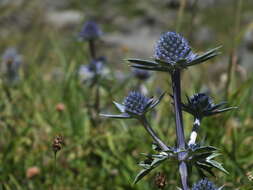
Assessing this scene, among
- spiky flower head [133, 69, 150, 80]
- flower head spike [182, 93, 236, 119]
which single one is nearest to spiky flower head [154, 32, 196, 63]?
flower head spike [182, 93, 236, 119]

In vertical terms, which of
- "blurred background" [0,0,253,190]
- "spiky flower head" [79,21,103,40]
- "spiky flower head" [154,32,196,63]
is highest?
"spiky flower head" [79,21,103,40]

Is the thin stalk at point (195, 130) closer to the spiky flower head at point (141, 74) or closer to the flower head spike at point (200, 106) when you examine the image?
the flower head spike at point (200, 106)

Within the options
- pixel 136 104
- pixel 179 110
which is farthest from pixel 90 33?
pixel 179 110

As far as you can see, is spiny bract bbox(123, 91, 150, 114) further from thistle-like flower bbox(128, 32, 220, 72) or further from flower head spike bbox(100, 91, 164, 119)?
thistle-like flower bbox(128, 32, 220, 72)

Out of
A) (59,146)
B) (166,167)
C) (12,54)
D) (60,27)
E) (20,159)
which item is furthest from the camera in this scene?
(60,27)

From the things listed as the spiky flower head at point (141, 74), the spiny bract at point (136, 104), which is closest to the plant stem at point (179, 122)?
the spiny bract at point (136, 104)

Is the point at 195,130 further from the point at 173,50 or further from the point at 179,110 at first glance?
the point at 173,50

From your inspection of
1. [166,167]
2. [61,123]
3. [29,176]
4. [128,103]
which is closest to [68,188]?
[29,176]

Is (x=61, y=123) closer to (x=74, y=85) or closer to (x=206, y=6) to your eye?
(x=74, y=85)
